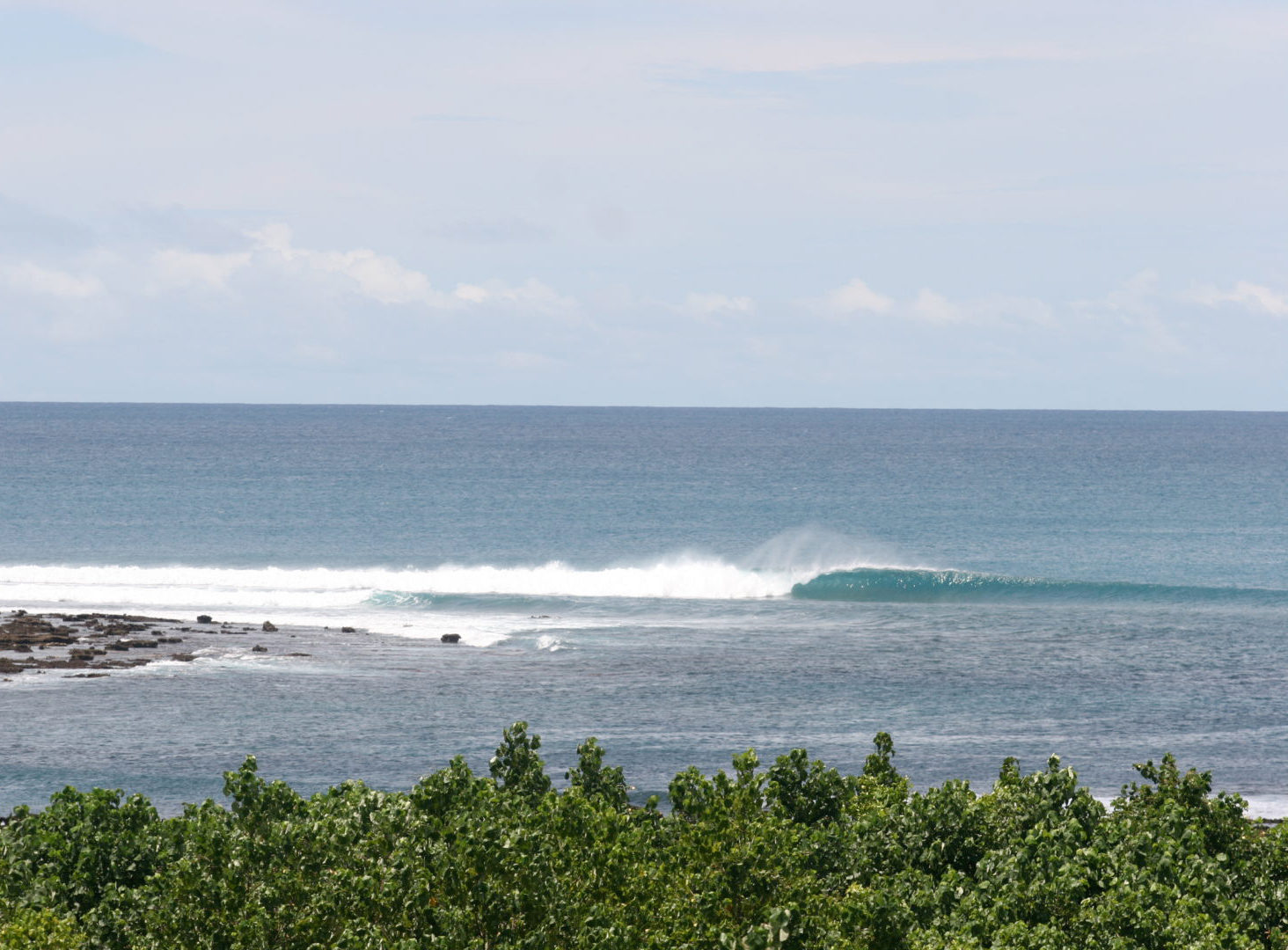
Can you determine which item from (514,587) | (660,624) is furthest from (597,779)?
(514,587)

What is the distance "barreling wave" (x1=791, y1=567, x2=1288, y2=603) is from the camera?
253 ft

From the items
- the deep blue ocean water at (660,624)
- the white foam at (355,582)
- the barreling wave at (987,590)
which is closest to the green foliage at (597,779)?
the deep blue ocean water at (660,624)

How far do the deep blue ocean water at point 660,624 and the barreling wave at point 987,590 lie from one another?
26 centimetres

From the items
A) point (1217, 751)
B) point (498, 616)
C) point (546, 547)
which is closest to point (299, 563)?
point (546, 547)

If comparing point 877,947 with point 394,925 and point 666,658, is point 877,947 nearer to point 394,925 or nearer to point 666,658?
point 394,925

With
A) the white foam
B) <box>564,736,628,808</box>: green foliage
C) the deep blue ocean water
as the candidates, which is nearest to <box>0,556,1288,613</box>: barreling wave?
the white foam

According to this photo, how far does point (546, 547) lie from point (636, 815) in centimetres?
7244

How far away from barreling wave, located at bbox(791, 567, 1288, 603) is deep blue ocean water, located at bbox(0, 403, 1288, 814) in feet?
0.86

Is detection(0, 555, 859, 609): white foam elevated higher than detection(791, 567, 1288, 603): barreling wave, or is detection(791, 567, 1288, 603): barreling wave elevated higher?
detection(791, 567, 1288, 603): barreling wave

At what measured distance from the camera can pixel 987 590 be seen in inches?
3147

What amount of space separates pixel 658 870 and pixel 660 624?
48214 mm

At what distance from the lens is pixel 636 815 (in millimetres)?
25797

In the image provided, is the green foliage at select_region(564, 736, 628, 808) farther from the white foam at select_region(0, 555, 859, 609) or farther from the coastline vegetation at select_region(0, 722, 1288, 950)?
the white foam at select_region(0, 555, 859, 609)

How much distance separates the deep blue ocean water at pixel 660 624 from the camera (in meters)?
43.5
